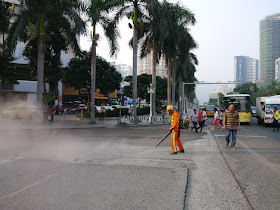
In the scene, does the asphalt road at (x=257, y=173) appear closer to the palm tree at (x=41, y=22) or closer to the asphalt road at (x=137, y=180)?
the asphalt road at (x=137, y=180)

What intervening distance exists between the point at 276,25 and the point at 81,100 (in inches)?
7466

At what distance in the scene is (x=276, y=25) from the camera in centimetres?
19212

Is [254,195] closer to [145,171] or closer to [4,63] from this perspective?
[145,171]

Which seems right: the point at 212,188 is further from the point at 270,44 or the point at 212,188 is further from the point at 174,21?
the point at 270,44

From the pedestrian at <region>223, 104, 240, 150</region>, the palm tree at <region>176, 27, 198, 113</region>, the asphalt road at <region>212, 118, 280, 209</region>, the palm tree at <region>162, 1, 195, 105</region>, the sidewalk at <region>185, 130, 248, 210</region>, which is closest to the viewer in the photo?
the sidewalk at <region>185, 130, 248, 210</region>

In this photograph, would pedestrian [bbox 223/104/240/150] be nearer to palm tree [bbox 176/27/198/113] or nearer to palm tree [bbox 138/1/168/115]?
palm tree [bbox 138/1/168/115]

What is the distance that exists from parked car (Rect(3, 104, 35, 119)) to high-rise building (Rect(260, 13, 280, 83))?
628 feet

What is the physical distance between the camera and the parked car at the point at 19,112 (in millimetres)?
23875

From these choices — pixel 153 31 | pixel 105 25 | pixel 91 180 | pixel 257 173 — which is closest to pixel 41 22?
pixel 105 25

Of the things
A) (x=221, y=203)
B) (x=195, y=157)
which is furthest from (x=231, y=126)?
(x=221, y=203)

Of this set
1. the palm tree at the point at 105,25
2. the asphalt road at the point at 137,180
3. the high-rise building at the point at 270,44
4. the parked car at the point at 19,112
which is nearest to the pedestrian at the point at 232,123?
the asphalt road at the point at 137,180

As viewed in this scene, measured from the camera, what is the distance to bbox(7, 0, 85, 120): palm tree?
17453mm

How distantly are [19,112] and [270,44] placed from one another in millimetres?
204734

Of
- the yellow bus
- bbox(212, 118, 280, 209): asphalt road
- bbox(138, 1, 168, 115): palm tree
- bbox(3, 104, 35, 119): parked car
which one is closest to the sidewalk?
bbox(212, 118, 280, 209): asphalt road
